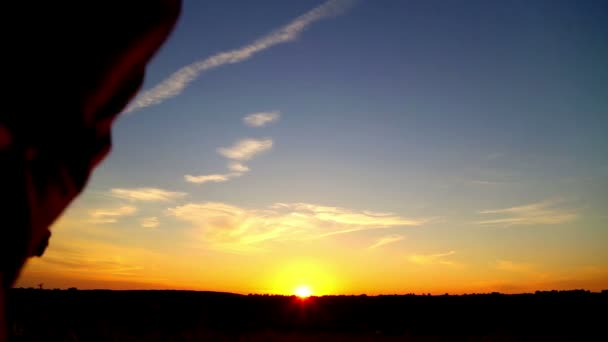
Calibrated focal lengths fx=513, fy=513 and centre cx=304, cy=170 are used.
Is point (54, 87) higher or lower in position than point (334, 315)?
higher

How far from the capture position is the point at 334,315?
41750 millimetres

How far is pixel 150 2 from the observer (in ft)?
3.40

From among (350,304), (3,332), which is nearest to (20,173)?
(3,332)

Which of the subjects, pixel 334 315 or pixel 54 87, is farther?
pixel 334 315

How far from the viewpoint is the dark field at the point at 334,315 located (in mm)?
27281

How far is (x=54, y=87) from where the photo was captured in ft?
3.19

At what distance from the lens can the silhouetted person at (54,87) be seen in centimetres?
93

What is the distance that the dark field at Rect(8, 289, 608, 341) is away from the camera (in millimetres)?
27281

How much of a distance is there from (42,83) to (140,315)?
1575 inches

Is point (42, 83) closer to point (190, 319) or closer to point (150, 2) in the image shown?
point (150, 2)

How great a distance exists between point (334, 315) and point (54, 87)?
42.6m

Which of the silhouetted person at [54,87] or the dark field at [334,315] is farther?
the dark field at [334,315]

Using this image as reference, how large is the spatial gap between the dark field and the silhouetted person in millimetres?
21417

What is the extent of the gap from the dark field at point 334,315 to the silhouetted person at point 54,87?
2142 cm
